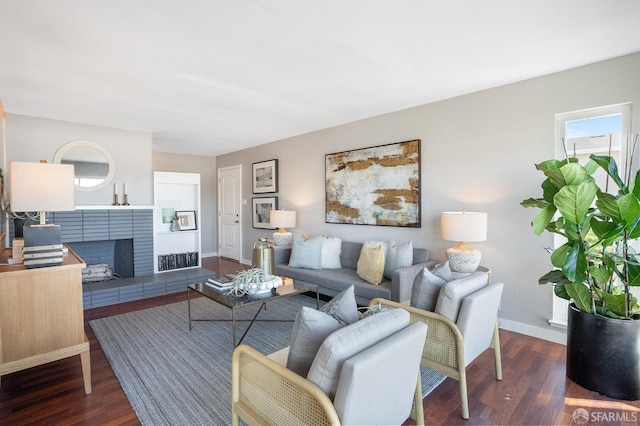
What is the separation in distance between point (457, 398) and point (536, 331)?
150 centimetres

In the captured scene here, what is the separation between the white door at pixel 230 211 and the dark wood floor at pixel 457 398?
4.29 m

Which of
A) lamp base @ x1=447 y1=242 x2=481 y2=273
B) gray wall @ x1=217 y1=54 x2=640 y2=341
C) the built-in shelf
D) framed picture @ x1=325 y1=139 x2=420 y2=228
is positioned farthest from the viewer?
the built-in shelf

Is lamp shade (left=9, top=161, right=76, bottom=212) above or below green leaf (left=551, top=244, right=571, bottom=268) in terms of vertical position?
above

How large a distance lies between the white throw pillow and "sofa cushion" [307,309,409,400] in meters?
2.93

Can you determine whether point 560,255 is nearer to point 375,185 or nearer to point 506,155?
point 506,155

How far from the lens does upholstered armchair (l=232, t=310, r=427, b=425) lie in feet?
3.74

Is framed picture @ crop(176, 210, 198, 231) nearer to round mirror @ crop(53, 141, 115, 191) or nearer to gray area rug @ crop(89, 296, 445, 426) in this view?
round mirror @ crop(53, 141, 115, 191)

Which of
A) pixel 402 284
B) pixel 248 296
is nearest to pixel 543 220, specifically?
pixel 402 284

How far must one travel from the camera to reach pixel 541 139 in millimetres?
2934

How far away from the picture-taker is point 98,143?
453 centimetres

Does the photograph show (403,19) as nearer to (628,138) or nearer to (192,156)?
(628,138)

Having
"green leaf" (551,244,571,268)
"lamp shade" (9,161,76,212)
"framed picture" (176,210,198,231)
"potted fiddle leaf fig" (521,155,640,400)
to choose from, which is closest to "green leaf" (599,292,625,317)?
"potted fiddle leaf fig" (521,155,640,400)

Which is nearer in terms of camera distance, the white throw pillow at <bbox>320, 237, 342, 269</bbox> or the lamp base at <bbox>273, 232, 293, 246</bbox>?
the white throw pillow at <bbox>320, 237, 342, 269</bbox>

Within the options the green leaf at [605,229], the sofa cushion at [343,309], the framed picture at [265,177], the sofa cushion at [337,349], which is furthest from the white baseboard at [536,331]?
the framed picture at [265,177]
